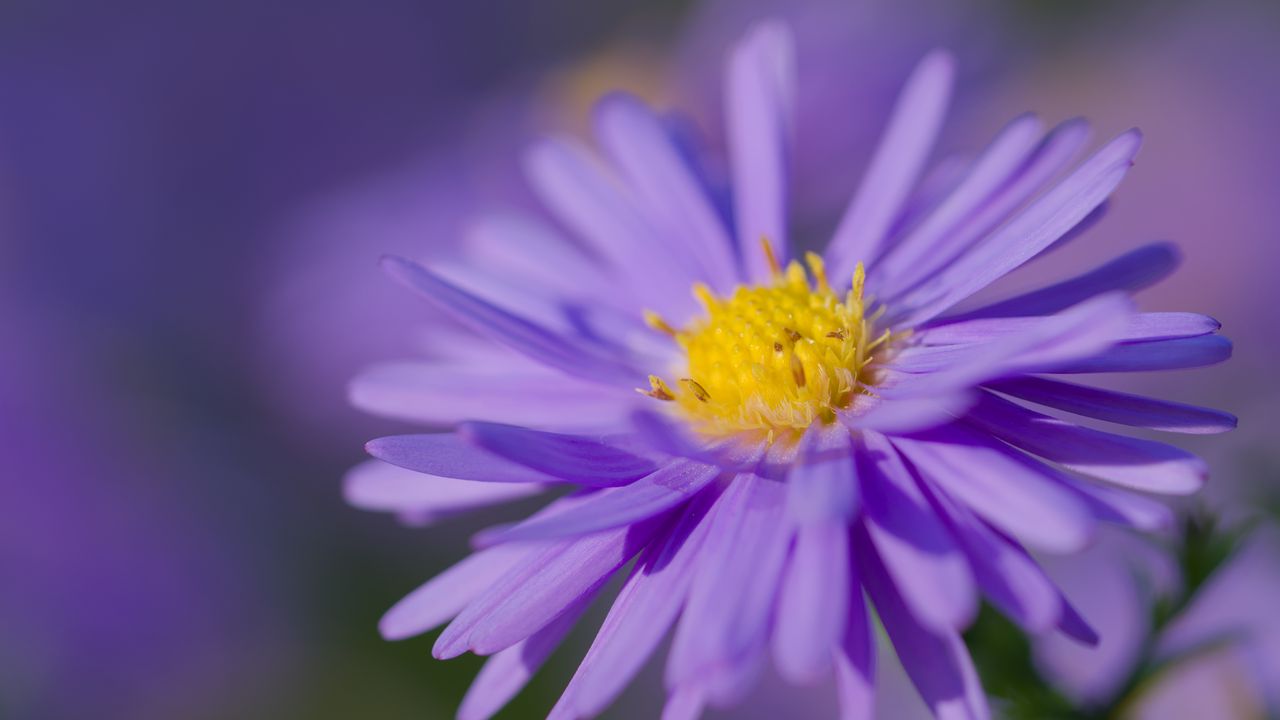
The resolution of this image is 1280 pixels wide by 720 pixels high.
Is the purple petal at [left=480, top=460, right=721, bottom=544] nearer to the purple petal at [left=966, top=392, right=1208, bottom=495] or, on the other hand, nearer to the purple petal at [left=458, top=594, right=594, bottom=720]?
the purple petal at [left=458, top=594, right=594, bottom=720]

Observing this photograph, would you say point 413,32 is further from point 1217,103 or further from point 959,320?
point 959,320

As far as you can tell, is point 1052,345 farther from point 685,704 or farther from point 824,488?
point 685,704

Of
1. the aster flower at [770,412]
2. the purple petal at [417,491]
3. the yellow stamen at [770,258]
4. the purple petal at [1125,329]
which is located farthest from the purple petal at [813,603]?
the yellow stamen at [770,258]

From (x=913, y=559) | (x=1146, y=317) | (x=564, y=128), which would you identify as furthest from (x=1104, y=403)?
(x=564, y=128)

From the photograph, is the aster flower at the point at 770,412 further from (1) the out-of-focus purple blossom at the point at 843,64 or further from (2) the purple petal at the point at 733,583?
(1) the out-of-focus purple blossom at the point at 843,64

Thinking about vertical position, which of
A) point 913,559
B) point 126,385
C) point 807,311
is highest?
point 126,385

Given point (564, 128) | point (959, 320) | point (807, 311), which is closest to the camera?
point (959, 320)

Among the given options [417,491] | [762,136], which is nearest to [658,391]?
[417,491]
